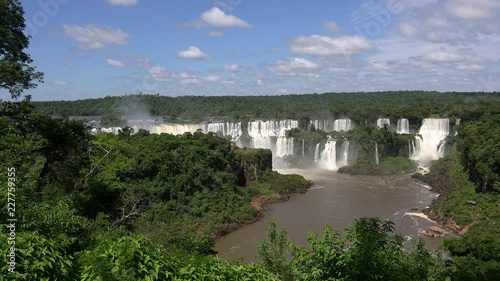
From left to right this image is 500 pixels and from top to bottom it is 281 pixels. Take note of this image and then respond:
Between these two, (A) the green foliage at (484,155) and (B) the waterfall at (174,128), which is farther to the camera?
(B) the waterfall at (174,128)

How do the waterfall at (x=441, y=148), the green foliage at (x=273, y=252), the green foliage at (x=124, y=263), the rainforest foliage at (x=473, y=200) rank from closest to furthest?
the green foliage at (x=124, y=263) → the green foliage at (x=273, y=252) → the rainforest foliage at (x=473, y=200) → the waterfall at (x=441, y=148)

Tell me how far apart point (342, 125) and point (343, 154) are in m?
8.74

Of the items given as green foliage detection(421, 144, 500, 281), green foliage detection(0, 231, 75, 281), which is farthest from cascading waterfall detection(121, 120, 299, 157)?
green foliage detection(0, 231, 75, 281)

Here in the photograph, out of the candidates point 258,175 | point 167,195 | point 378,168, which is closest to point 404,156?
point 378,168

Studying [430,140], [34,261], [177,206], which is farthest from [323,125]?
[34,261]

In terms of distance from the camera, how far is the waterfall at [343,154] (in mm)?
44516

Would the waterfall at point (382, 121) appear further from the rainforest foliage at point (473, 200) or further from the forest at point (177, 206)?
the rainforest foliage at point (473, 200)

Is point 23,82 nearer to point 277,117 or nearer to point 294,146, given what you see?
point 294,146

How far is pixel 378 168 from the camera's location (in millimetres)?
42312

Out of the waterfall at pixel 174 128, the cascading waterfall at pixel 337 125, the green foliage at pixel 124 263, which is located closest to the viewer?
the green foliage at pixel 124 263

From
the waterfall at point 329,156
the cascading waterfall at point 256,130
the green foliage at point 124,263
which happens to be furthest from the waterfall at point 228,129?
the green foliage at point 124,263

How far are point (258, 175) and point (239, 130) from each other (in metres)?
13.1

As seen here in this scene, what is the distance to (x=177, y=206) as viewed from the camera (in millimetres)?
25828

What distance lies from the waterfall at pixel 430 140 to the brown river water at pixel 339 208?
723cm
